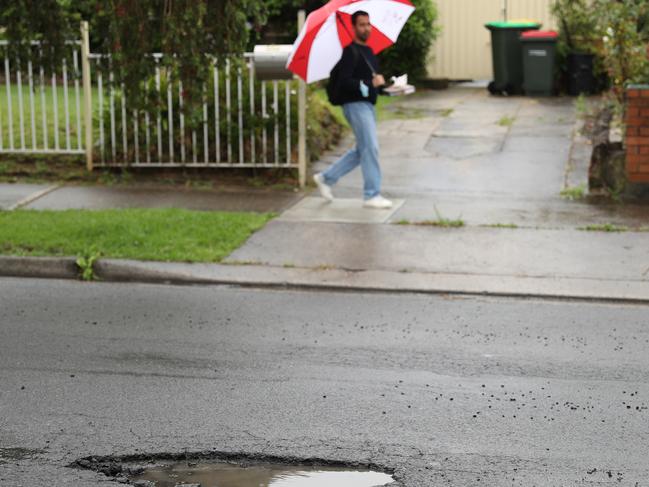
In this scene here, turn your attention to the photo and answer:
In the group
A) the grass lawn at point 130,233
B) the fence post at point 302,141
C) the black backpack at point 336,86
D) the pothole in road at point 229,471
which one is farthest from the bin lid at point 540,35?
the pothole in road at point 229,471

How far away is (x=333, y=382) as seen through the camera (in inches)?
248

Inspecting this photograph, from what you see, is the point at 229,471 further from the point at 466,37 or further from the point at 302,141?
the point at 466,37

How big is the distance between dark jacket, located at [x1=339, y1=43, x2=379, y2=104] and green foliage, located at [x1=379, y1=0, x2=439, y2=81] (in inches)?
332

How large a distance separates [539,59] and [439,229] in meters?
8.67

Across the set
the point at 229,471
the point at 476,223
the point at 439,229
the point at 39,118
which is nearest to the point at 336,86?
the point at 439,229

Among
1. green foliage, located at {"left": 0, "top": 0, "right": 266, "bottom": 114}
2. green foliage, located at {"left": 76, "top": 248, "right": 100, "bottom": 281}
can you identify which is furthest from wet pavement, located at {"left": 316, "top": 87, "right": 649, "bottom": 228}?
green foliage, located at {"left": 76, "top": 248, "right": 100, "bottom": 281}

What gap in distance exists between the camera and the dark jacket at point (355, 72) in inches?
418

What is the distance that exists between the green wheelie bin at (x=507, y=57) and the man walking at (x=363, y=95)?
8.06 m

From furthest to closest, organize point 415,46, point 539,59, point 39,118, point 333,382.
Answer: point 415,46 < point 539,59 < point 39,118 < point 333,382

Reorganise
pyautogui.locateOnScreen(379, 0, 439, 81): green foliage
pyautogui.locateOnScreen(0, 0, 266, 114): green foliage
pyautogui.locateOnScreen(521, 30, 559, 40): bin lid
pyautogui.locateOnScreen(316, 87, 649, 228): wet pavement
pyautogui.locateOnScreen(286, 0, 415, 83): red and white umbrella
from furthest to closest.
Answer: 1. pyautogui.locateOnScreen(379, 0, 439, 81): green foliage
2. pyautogui.locateOnScreen(521, 30, 559, 40): bin lid
3. pyautogui.locateOnScreen(316, 87, 649, 228): wet pavement
4. pyautogui.locateOnScreen(286, 0, 415, 83): red and white umbrella
5. pyautogui.locateOnScreen(0, 0, 266, 114): green foliage

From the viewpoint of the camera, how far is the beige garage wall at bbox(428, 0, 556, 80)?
19969 millimetres

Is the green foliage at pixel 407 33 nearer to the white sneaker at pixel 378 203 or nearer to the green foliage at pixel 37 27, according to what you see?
the white sneaker at pixel 378 203

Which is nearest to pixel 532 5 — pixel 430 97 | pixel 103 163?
pixel 430 97

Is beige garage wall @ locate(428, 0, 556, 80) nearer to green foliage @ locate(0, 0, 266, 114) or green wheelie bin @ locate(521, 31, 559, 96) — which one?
green wheelie bin @ locate(521, 31, 559, 96)
